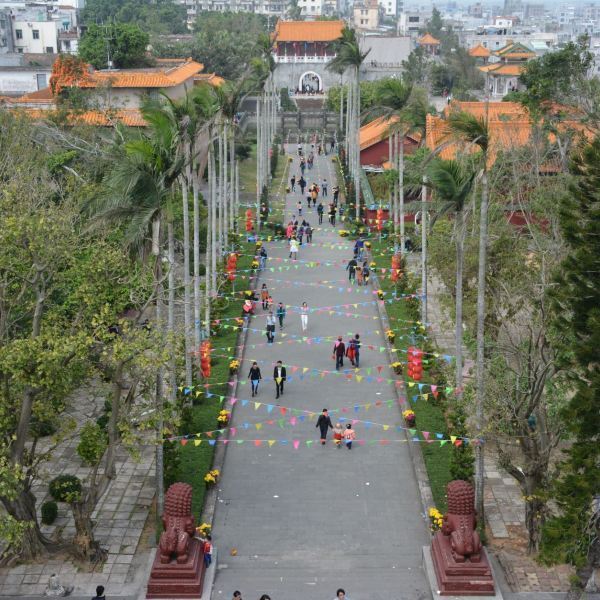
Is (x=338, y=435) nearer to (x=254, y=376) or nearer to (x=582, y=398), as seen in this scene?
(x=254, y=376)

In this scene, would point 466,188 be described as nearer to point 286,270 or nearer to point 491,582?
point 491,582

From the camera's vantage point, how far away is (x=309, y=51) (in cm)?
8731

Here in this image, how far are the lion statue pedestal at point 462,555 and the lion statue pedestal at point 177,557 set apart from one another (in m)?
4.12

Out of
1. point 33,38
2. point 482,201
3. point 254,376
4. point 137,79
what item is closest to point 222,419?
point 254,376

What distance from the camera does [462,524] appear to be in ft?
53.4

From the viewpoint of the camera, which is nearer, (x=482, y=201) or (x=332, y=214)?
(x=482, y=201)

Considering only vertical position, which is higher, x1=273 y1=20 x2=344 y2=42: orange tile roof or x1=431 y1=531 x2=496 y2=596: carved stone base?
x1=273 y1=20 x2=344 y2=42: orange tile roof

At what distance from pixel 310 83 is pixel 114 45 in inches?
1386

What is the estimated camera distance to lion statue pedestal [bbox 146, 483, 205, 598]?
630 inches

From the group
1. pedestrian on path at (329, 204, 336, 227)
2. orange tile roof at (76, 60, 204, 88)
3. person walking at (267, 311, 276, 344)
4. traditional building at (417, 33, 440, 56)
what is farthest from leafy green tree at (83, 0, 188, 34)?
person walking at (267, 311, 276, 344)

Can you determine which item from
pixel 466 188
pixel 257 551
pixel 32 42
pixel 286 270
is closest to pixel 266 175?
pixel 286 270

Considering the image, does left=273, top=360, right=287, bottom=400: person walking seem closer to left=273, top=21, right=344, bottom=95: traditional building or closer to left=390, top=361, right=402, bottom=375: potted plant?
left=390, top=361, right=402, bottom=375: potted plant

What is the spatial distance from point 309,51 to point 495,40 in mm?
79043

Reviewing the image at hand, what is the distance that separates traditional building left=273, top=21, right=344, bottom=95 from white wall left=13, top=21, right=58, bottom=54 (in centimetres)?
1962
